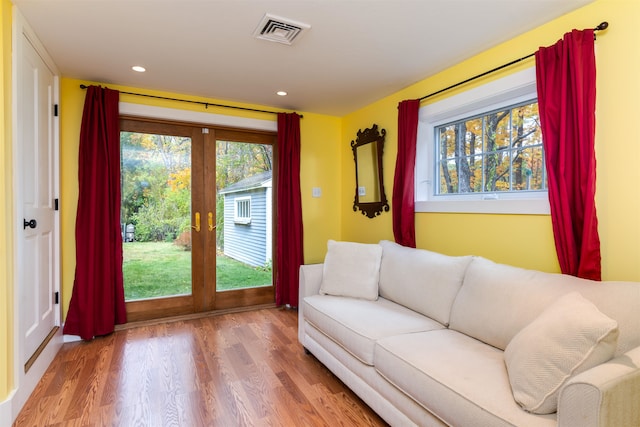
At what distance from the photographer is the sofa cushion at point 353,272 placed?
2623 mm

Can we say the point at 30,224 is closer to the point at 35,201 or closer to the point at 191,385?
the point at 35,201

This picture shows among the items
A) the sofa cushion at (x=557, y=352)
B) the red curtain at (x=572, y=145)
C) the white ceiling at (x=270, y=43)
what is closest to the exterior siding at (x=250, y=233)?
the white ceiling at (x=270, y=43)

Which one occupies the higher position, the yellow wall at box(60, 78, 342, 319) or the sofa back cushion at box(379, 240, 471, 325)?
the yellow wall at box(60, 78, 342, 319)

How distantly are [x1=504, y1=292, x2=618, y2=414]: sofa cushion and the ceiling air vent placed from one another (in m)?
2.09

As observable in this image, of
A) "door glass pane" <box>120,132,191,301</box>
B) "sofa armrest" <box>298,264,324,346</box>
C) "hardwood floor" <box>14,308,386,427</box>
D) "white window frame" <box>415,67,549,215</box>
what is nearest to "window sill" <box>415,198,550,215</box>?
"white window frame" <box>415,67,549,215</box>

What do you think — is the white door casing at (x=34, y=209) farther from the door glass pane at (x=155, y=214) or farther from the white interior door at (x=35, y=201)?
the door glass pane at (x=155, y=214)

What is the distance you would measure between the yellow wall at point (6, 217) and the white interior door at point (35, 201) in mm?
91

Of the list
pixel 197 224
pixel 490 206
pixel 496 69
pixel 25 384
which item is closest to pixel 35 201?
pixel 25 384

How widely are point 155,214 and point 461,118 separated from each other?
3.07 meters

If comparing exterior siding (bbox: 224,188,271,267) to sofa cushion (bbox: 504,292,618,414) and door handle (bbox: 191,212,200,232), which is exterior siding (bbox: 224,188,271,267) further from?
sofa cushion (bbox: 504,292,618,414)

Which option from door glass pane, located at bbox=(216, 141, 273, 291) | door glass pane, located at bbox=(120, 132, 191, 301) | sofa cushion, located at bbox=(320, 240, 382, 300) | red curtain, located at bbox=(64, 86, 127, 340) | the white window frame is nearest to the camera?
the white window frame

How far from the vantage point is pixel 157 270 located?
3426 millimetres

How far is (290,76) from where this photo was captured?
293 cm

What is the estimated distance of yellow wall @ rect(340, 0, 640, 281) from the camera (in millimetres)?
1723
